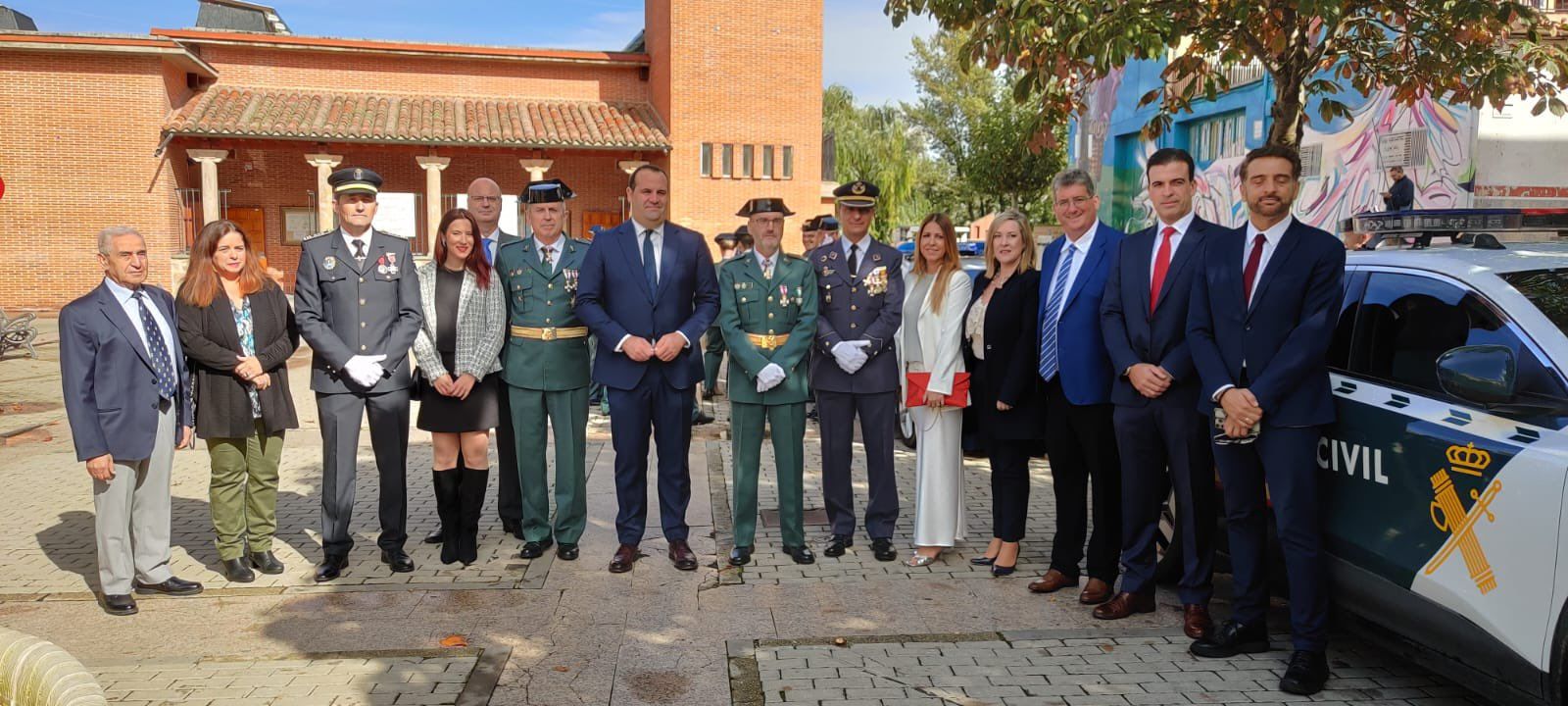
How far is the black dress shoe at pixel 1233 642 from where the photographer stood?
471 centimetres

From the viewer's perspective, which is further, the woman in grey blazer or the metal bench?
the metal bench

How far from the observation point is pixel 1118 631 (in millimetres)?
5094

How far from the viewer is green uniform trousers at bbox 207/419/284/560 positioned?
19.2ft

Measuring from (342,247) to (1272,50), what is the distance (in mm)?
5541

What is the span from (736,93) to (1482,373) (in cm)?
2795

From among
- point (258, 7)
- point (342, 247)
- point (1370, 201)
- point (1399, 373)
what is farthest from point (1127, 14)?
point (258, 7)

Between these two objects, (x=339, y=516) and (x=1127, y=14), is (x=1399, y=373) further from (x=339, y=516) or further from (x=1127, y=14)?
(x=339, y=516)

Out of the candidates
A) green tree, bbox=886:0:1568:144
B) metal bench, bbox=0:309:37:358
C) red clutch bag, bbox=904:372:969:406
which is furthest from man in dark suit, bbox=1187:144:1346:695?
metal bench, bbox=0:309:37:358

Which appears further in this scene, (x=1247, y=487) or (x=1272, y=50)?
(x=1272, y=50)

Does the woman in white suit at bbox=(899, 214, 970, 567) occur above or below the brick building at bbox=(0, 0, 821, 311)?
below

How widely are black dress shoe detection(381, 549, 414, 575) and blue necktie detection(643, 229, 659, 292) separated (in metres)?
2.03

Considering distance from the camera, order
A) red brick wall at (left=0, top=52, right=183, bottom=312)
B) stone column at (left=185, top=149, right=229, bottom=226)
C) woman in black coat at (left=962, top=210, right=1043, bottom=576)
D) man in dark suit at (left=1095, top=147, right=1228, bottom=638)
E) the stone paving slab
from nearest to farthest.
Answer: the stone paving slab < man in dark suit at (left=1095, top=147, right=1228, bottom=638) < woman in black coat at (left=962, top=210, right=1043, bottom=576) < red brick wall at (left=0, top=52, right=183, bottom=312) < stone column at (left=185, top=149, right=229, bottom=226)

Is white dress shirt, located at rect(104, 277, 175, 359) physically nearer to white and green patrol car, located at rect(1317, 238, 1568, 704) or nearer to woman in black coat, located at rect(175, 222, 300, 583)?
woman in black coat, located at rect(175, 222, 300, 583)

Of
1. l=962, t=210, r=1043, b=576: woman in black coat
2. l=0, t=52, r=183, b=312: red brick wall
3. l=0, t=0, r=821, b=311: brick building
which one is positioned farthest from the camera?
l=0, t=0, r=821, b=311: brick building
